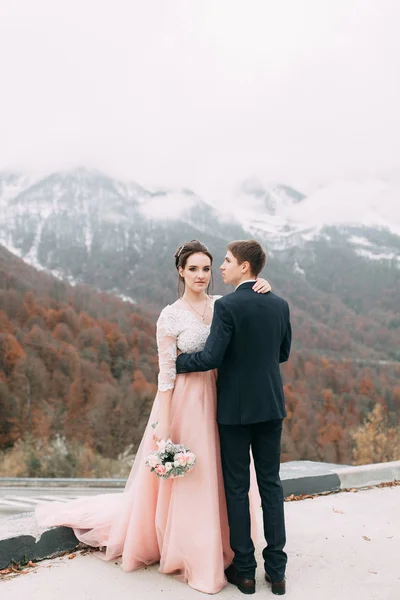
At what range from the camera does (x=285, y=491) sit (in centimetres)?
445

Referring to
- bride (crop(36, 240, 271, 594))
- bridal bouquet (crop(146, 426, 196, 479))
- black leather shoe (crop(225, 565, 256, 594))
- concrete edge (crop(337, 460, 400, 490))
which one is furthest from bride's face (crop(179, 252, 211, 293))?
concrete edge (crop(337, 460, 400, 490))

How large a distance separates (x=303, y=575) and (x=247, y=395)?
108cm

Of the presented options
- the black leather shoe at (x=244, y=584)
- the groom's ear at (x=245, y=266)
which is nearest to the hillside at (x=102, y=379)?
the black leather shoe at (x=244, y=584)

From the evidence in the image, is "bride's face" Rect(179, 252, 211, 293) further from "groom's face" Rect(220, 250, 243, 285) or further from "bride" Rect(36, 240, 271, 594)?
"groom's face" Rect(220, 250, 243, 285)

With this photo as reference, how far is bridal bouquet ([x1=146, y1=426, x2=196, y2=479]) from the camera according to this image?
9.05 ft

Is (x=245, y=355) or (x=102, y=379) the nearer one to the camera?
(x=245, y=355)

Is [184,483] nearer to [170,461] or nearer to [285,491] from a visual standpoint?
[170,461]

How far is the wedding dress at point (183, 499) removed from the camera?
2.86 metres

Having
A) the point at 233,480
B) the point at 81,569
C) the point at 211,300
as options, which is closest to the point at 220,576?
the point at 233,480

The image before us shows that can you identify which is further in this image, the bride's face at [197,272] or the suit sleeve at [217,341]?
the bride's face at [197,272]

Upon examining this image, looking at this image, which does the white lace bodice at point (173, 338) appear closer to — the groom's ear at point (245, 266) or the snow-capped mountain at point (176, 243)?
the groom's ear at point (245, 266)

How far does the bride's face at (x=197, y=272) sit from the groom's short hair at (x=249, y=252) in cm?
22

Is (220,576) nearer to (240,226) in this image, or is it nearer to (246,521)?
(246,521)

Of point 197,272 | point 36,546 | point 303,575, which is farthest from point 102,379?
point 197,272
